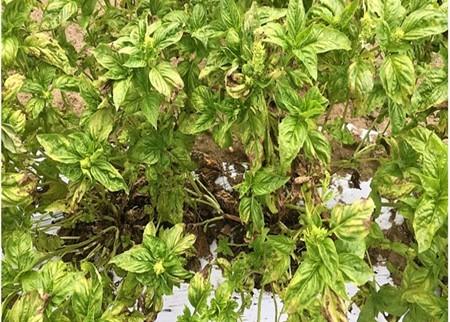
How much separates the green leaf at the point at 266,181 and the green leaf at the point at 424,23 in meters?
0.35

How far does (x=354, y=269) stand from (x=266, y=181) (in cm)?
27

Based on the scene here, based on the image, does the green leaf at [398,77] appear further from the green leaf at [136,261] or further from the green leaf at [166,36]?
the green leaf at [136,261]

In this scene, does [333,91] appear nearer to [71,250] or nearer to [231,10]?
[231,10]

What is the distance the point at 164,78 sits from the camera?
138 centimetres

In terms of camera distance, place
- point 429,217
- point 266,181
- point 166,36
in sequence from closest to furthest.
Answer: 1. point 429,217
2. point 166,36
3. point 266,181

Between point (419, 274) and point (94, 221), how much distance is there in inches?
37.6

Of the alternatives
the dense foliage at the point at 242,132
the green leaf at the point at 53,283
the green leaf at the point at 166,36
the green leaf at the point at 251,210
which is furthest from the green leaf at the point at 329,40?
the green leaf at the point at 53,283

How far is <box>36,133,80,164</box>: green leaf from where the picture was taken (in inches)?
56.7

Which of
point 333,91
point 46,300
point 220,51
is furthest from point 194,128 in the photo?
point 46,300

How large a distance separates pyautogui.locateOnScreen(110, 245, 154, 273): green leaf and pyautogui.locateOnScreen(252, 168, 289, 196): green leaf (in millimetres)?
242

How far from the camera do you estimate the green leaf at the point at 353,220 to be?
1315mm

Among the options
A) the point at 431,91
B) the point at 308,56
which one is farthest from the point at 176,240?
the point at 431,91

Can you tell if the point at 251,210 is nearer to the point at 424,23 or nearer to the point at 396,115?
the point at 396,115

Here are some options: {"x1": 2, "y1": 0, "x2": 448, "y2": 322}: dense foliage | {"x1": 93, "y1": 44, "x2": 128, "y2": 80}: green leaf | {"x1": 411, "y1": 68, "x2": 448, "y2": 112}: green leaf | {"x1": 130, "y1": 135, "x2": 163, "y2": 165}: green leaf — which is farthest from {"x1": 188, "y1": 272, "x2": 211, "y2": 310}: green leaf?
{"x1": 411, "y1": 68, "x2": 448, "y2": 112}: green leaf
